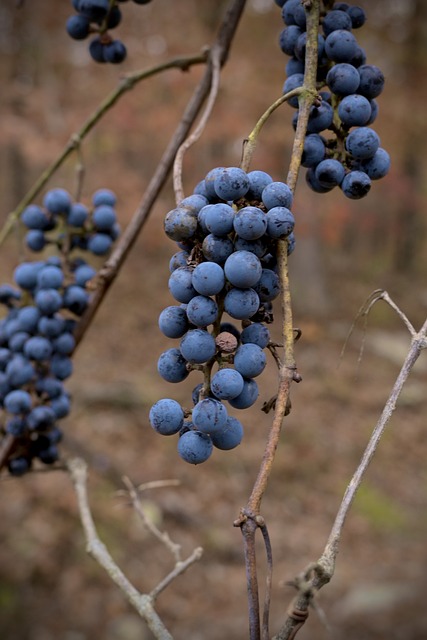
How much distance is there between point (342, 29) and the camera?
3.00 ft

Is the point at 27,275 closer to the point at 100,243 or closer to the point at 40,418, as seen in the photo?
the point at 100,243

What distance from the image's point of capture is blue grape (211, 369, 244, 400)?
68 centimetres

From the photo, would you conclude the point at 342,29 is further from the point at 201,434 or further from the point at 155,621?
the point at 155,621

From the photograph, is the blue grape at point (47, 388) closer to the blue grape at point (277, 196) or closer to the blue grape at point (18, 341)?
the blue grape at point (18, 341)

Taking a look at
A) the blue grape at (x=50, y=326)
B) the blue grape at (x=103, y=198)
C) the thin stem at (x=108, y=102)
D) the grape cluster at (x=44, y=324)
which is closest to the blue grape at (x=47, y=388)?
the grape cluster at (x=44, y=324)

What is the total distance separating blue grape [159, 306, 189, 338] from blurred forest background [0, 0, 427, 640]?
2.55 feet

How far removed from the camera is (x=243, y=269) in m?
0.67

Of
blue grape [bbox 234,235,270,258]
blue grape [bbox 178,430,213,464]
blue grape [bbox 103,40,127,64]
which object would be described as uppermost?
blue grape [bbox 103,40,127,64]

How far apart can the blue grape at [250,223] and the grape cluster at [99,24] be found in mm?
755

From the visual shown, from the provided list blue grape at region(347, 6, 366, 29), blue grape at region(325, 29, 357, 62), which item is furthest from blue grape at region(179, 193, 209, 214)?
blue grape at region(347, 6, 366, 29)

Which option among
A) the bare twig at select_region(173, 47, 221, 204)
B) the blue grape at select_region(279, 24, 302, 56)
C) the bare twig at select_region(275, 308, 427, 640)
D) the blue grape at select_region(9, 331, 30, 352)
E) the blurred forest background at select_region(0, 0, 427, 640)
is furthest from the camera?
the blurred forest background at select_region(0, 0, 427, 640)

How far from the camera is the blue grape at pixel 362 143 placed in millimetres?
865

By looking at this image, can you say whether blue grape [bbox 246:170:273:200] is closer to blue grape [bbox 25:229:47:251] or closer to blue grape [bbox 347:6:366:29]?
blue grape [bbox 347:6:366:29]

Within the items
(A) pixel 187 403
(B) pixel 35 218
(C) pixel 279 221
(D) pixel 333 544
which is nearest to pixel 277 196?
(C) pixel 279 221
